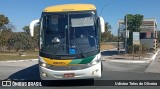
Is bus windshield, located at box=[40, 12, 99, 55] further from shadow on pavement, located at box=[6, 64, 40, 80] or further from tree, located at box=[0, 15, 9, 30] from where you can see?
tree, located at box=[0, 15, 9, 30]

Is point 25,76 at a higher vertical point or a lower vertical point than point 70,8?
lower

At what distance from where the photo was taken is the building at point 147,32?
48656 mm

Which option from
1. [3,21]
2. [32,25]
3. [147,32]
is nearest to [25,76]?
[32,25]

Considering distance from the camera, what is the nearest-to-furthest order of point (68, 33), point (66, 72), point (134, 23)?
point (66, 72), point (68, 33), point (134, 23)

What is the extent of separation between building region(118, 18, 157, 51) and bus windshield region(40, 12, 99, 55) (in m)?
33.4

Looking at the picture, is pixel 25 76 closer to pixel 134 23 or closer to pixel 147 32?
pixel 134 23

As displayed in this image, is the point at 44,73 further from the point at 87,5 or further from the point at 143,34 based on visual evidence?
the point at 143,34

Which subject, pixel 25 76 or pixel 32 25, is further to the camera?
pixel 25 76

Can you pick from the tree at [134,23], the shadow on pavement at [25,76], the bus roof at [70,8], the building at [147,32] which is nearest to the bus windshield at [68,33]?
the bus roof at [70,8]

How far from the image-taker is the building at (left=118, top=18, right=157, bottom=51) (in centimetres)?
4866

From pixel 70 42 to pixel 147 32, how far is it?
38.5 meters

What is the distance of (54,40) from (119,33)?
35.4 meters

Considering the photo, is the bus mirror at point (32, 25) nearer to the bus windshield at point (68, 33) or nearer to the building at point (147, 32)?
the bus windshield at point (68, 33)

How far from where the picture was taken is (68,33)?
14367mm
